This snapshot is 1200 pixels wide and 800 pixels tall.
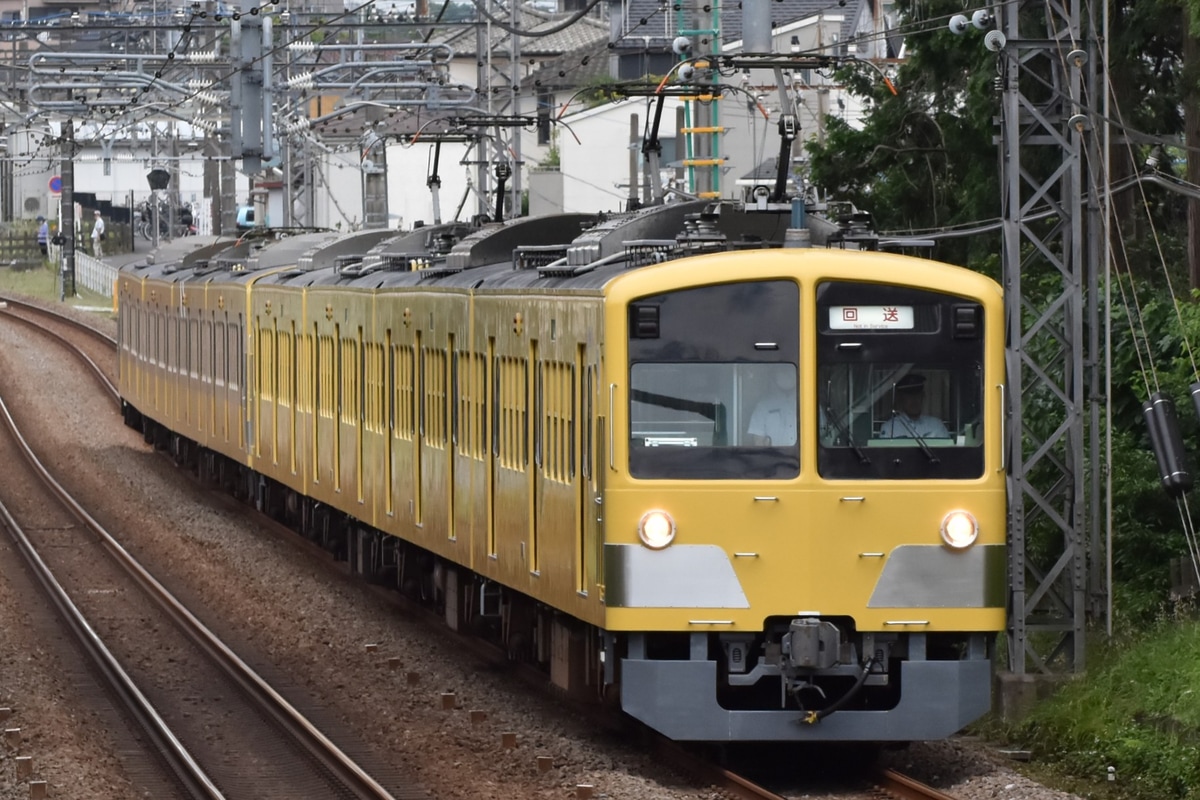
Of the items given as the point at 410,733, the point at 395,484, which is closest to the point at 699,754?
the point at 410,733

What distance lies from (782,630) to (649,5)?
4066cm

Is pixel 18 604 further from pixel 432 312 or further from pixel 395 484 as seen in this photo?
pixel 432 312

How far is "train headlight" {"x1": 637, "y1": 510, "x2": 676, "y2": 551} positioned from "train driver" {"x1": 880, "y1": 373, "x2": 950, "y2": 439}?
0.97 metres

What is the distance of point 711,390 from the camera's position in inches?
377

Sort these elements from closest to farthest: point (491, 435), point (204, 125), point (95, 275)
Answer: point (491, 435)
point (204, 125)
point (95, 275)

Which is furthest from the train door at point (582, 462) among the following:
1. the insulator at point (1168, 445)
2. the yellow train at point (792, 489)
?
the insulator at point (1168, 445)

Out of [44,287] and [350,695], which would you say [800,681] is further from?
[44,287]

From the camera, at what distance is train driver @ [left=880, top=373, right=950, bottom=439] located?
9.60m

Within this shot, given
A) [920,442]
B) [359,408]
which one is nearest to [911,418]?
[920,442]

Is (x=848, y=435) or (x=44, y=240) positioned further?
(x=44, y=240)

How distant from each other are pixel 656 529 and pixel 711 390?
62 cm

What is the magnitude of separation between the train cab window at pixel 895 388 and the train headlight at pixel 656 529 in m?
0.74

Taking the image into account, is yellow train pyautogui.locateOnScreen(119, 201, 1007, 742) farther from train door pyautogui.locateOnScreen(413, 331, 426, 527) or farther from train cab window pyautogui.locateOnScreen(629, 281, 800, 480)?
train door pyautogui.locateOnScreen(413, 331, 426, 527)

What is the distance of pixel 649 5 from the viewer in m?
49.2
